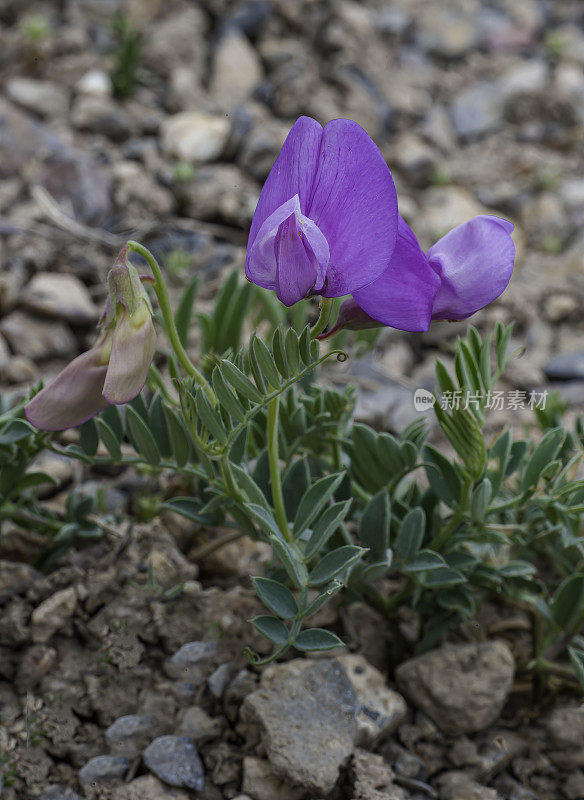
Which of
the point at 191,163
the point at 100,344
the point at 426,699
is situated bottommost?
the point at 426,699

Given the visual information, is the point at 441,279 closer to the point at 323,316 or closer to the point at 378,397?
the point at 323,316

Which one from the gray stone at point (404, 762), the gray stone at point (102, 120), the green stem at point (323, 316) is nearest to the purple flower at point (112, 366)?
the green stem at point (323, 316)

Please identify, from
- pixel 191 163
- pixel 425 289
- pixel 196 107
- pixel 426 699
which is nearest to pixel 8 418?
pixel 425 289

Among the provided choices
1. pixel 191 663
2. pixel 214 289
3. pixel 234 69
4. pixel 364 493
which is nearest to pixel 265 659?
pixel 191 663

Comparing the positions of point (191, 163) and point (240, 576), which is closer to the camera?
point (240, 576)

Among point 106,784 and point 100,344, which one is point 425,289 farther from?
point 106,784

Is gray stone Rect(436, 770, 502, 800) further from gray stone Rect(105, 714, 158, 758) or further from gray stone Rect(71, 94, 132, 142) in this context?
gray stone Rect(71, 94, 132, 142)

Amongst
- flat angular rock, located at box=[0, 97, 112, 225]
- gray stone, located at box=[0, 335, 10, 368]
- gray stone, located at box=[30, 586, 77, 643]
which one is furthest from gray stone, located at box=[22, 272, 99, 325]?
gray stone, located at box=[30, 586, 77, 643]

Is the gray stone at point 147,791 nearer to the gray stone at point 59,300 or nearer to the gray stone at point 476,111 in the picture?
the gray stone at point 59,300
